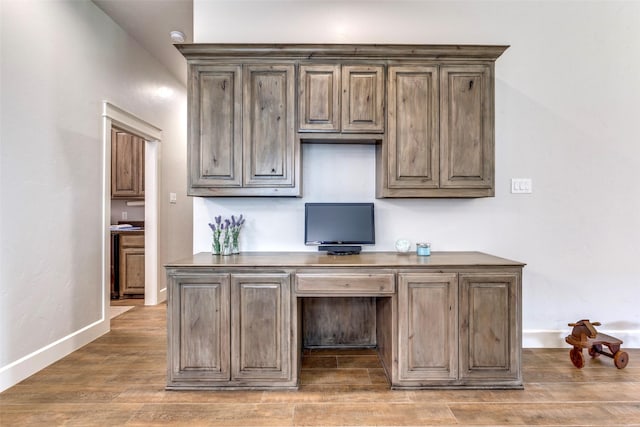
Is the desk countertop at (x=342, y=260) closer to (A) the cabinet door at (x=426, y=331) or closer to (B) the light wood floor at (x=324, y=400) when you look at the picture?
(A) the cabinet door at (x=426, y=331)

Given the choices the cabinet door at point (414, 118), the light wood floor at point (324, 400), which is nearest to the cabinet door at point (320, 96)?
the cabinet door at point (414, 118)

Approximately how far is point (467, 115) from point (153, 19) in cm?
309

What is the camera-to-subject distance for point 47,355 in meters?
2.38

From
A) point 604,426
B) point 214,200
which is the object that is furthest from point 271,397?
point 604,426

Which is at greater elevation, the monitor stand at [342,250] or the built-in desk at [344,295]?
the monitor stand at [342,250]

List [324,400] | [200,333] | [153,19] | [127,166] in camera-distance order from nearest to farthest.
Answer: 1. [324,400]
2. [200,333]
3. [153,19]
4. [127,166]

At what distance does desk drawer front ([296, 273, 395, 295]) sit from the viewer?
2.08m

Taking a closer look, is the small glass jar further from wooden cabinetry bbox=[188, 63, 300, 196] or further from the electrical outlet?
wooden cabinetry bbox=[188, 63, 300, 196]

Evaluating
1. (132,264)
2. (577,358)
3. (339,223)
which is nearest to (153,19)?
(339,223)

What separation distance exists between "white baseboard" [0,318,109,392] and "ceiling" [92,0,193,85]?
2.93 m

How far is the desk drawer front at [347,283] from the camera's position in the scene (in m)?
2.08

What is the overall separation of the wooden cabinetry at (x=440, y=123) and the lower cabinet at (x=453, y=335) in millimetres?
804

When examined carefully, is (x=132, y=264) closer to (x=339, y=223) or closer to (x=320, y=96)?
(x=339, y=223)

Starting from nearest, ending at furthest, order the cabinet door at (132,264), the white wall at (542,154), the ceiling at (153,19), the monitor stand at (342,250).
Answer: the monitor stand at (342,250) → the white wall at (542,154) → the ceiling at (153,19) → the cabinet door at (132,264)
